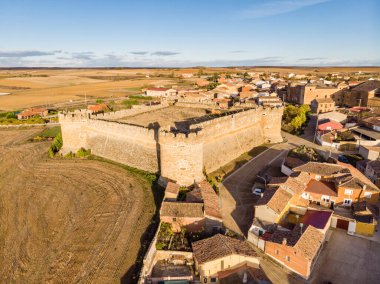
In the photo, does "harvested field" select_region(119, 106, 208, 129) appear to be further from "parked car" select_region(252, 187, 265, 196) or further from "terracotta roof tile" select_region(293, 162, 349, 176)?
"terracotta roof tile" select_region(293, 162, 349, 176)

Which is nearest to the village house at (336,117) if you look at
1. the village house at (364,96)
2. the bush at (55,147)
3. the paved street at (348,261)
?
the village house at (364,96)

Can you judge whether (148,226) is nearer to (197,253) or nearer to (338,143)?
(197,253)

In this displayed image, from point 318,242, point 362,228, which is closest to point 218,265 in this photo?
point 318,242

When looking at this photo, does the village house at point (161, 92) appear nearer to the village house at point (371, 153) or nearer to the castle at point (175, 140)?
the castle at point (175, 140)

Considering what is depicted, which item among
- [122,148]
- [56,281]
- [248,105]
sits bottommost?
[56,281]

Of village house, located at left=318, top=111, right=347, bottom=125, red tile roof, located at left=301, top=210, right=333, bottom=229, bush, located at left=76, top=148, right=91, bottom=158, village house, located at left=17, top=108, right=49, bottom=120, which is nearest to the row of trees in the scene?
village house, located at left=318, top=111, right=347, bottom=125
